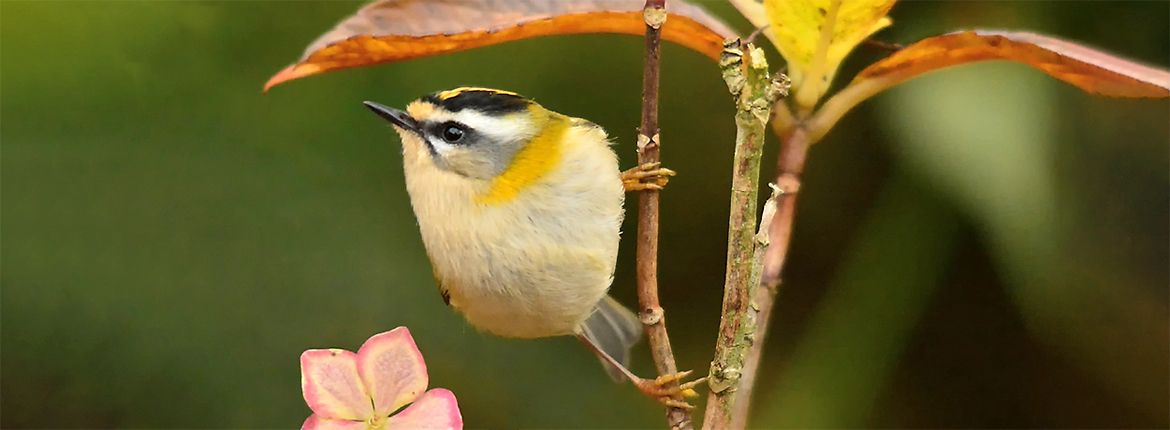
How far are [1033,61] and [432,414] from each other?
8.2 inches

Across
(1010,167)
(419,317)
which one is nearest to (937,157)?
(1010,167)

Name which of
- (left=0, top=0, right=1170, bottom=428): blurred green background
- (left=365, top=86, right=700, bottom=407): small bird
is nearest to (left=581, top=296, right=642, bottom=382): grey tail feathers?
(left=365, top=86, right=700, bottom=407): small bird

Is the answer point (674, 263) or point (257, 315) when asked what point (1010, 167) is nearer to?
point (674, 263)

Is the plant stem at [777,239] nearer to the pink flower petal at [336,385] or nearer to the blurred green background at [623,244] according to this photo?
the pink flower petal at [336,385]

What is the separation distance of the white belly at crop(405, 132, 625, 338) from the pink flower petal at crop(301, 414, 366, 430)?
0.15 m

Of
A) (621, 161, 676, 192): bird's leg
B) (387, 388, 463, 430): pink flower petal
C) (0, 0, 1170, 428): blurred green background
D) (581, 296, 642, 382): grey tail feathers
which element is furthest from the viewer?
(0, 0, 1170, 428): blurred green background

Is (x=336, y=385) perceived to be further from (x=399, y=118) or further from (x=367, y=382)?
(x=399, y=118)

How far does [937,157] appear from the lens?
A: 30.5 inches

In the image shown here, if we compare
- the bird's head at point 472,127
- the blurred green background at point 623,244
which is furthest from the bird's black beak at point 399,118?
the blurred green background at point 623,244

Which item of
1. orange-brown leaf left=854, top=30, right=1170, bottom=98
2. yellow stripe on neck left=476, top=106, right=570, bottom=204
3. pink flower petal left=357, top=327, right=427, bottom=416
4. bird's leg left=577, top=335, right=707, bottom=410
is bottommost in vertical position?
bird's leg left=577, top=335, right=707, bottom=410

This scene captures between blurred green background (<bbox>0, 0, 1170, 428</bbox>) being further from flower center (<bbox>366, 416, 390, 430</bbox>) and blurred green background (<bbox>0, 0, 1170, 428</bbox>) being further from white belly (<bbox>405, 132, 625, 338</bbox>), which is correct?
flower center (<bbox>366, 416, 390, 430</bbox>)

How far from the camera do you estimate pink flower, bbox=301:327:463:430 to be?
0.23 m

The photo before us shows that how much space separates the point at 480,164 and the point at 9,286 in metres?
0.60

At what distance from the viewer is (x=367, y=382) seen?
0.77 feet
